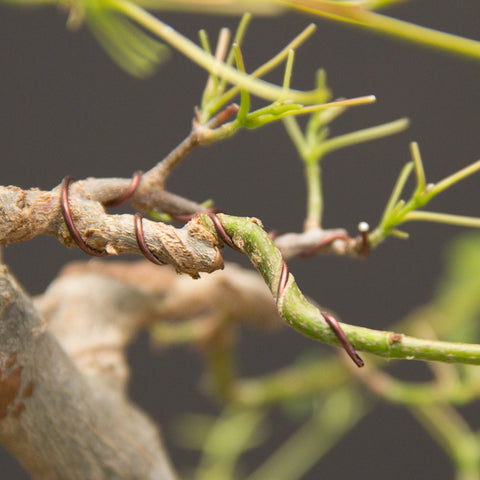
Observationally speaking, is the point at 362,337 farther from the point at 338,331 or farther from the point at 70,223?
the point at 70,223

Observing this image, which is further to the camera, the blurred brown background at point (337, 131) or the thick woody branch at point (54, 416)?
the blurred brown background at point (337, 131)

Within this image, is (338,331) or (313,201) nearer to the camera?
(338,331)

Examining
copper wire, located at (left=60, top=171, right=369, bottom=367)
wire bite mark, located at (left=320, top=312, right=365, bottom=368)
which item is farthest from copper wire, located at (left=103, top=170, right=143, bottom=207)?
wire bite mark, located at (left=320, top=312, right=365, bottom=368)

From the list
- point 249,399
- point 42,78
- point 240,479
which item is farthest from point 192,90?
point 240,479

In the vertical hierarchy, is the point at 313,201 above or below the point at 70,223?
below

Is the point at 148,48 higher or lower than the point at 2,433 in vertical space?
higher

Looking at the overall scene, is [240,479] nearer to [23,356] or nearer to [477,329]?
[477,329]

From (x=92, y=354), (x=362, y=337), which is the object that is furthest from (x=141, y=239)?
(x=92, y=354)

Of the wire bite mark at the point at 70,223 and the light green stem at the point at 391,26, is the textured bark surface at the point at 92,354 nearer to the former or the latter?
the wire bite mark at the point at 70,223

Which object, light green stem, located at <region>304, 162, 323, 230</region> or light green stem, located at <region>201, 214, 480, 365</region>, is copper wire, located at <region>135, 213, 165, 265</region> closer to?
light green stem, located at <region>201, 214, 480, 365</region>

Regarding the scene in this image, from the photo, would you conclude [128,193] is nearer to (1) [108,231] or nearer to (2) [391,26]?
(1) [108,231]

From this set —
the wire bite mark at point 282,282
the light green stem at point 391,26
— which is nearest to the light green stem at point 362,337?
the wire bite mark at point 282,282
